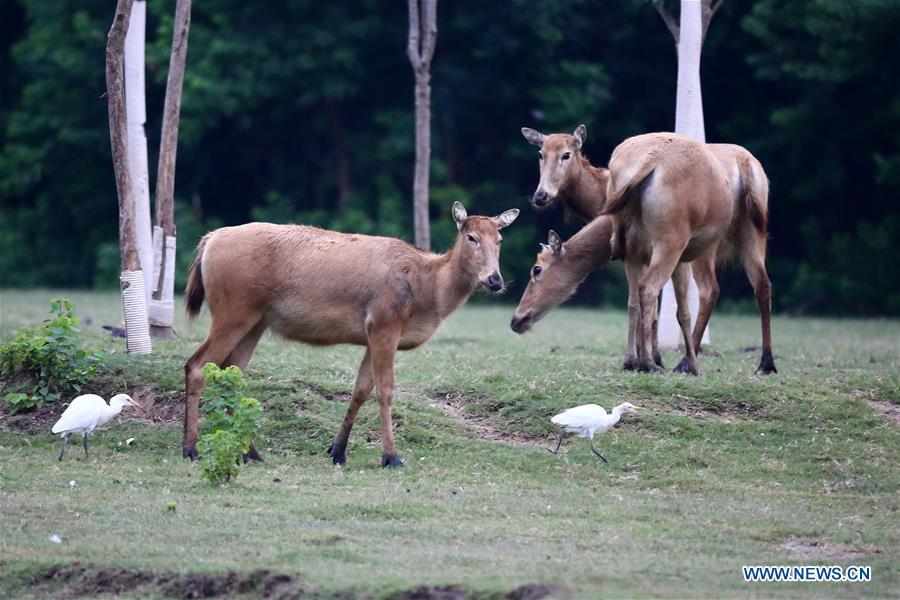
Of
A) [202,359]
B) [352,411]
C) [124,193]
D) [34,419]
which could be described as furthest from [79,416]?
[124,193]

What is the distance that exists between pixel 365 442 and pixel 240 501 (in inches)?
85.2

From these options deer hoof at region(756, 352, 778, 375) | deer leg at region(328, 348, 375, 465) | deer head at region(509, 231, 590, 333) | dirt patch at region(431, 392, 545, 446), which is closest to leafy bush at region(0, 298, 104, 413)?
deer leg at region(328, 348, 375, 465)

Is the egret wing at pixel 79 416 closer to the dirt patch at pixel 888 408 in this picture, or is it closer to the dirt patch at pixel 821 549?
the dirt patch at pixel 821 549

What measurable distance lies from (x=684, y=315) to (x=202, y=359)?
5.37 m

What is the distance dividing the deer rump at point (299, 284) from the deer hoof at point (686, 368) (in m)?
3.54

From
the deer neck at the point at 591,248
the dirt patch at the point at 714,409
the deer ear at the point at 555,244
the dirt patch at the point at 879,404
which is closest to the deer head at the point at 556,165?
the deer ear at the point at 555,244

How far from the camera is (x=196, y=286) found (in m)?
10.2

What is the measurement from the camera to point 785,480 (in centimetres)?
991

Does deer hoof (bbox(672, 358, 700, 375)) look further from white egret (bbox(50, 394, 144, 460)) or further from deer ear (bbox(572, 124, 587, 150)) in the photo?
white egret (bbox(50, 394, 144, 460))

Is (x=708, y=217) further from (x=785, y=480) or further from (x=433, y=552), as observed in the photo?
(x=433, y=552)

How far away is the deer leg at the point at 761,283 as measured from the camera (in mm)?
12734

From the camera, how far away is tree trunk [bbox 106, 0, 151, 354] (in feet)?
39.9

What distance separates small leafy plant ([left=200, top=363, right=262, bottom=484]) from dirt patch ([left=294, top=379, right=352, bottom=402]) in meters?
2.08

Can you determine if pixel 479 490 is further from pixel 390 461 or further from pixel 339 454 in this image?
pixel 339 454
